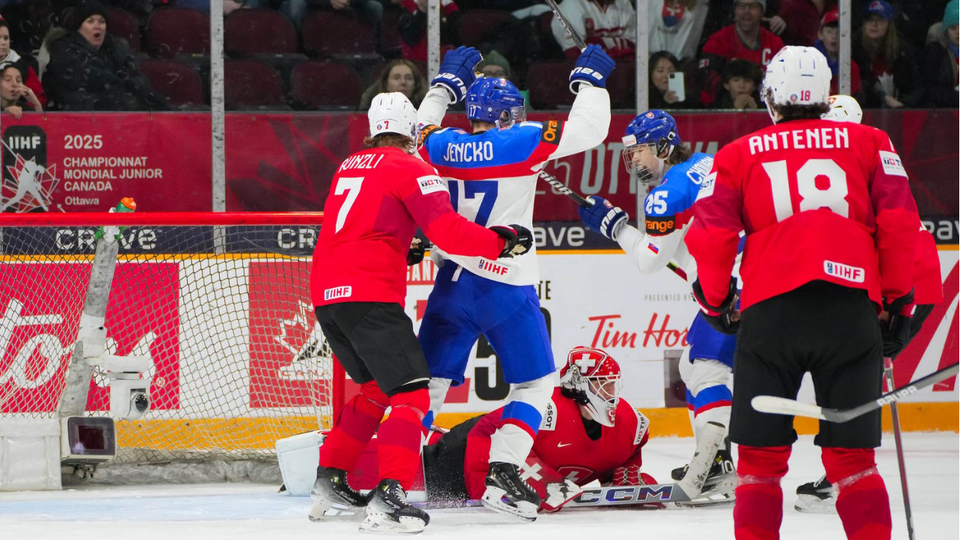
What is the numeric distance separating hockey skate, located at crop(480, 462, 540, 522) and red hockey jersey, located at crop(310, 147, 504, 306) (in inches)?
26.3

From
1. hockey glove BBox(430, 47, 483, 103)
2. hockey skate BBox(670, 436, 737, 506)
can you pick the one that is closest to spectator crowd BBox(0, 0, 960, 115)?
hockey glove BBox(430, 47, 483, 103)

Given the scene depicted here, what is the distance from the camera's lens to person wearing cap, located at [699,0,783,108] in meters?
6.58

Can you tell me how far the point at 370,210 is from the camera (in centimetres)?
369

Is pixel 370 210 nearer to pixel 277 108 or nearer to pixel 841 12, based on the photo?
pixel 277 108

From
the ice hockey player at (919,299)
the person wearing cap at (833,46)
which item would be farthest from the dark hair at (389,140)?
the person wearing cap at (833,46)

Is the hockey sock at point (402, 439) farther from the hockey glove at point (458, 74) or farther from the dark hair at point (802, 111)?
the dark hair at point (802, 111)

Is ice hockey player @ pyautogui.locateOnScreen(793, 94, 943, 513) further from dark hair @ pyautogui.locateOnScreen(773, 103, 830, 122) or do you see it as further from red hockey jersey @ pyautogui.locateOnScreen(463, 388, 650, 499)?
red hockey jersey @ pyautogui.locateOnScreen(463, 388, 650, 499)

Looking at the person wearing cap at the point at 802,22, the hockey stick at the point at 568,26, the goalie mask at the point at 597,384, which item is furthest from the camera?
the person wearing cap at the point at 802,22

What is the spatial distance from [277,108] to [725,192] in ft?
12.9

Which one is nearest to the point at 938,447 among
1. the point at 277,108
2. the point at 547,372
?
the point at 547,372

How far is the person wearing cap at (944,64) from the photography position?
678 cm

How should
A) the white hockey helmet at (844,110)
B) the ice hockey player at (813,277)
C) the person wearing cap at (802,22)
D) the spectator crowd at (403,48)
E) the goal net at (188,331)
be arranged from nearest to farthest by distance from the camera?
the ice hockey player at (813,277)
the white hockey helmet at (844,110)
the goal net at (188,331)
the spectator crowd at (403,48)
the person wearing cap at (802,22)

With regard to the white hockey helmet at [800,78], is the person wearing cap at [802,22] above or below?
above

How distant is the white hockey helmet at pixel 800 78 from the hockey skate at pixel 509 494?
1.63m
